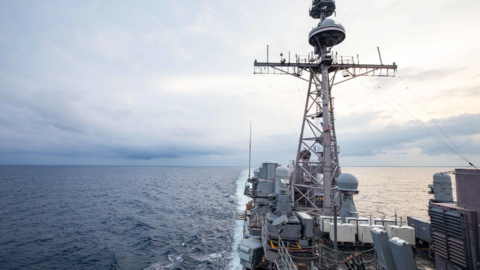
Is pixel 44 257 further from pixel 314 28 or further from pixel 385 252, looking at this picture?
pixel 314 28

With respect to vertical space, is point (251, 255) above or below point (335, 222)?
below

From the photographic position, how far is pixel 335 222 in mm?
10500

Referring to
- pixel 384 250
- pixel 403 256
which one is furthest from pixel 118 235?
pixel 403 256

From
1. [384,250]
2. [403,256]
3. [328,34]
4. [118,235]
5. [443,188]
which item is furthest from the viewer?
[118,235]

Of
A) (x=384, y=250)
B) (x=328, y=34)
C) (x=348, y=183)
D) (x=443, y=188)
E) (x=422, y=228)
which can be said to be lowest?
(x=422, y=228)

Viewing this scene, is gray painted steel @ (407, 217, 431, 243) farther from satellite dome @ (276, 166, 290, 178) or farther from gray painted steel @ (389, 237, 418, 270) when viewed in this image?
satellite dome @ (276, 166, 290, 178)

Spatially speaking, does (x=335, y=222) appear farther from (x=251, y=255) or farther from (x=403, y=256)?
(x=251, y=255)

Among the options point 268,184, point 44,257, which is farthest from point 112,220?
point 268,184

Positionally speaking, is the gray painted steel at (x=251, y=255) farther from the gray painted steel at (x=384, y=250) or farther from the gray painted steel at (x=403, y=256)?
the gray painted steel at (x=403, y=256)

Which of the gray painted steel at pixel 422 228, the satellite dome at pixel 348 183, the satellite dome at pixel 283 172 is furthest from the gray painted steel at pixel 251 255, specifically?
the gray painted steel at pixel 422 228

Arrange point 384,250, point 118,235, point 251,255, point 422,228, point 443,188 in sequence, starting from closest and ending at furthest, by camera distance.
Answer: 1. point 384,250
2. point 422,228
3. point 251,255
4. point 443,188
5. point 118,235

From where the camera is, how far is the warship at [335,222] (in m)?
8.45

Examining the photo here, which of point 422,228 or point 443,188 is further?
point 443,188

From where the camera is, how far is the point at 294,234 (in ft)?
50.4
